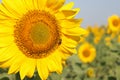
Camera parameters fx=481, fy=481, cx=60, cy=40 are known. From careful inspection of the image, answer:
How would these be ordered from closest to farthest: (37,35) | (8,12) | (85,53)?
(8,12) < (37,35) < (85,53)

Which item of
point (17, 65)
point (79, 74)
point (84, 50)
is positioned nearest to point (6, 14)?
point (17, 65)

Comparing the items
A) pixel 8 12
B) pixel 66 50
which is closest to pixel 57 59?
pixel 66 50

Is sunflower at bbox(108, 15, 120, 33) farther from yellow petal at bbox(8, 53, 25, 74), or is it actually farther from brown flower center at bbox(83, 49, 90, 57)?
yellow petal at bbox(8, 53, 25, 74)

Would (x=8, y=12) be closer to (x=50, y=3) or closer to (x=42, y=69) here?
(x=50, y=3)

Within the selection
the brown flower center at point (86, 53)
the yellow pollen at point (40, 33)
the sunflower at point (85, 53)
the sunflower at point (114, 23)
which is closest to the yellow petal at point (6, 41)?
the yellow pollen at point (40, 33)

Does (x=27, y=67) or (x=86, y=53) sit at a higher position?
(x=27, y=67)

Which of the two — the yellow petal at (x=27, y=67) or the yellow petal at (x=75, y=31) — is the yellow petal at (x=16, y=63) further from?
the yellow petal at (x=75, y=31)

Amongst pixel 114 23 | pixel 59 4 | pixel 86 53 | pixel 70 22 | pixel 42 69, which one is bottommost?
pixel 86 53
